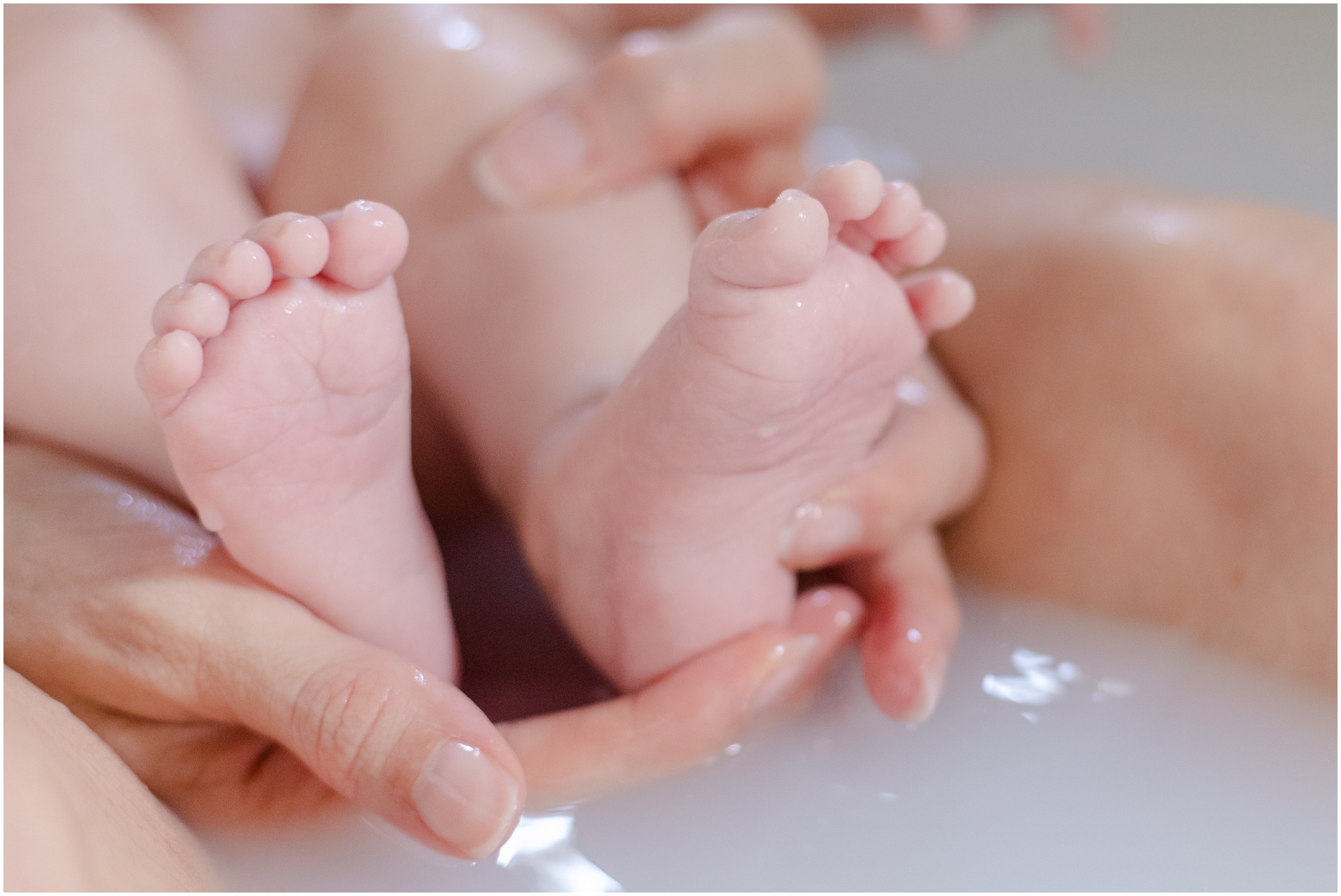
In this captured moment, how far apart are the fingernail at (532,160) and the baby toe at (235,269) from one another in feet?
0.73

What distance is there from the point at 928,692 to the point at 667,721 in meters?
0.11

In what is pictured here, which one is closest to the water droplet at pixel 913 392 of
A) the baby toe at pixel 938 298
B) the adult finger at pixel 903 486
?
the adult finger at pixel 903 486

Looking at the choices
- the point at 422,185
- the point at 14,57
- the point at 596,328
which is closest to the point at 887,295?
the point at 596,328

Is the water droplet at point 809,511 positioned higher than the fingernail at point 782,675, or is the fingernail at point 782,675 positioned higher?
the water droplet at point 809,511

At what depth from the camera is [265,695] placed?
1.43 ft

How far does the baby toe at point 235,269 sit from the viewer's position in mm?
384

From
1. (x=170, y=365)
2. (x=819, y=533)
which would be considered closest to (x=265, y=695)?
(x=170, y=365)

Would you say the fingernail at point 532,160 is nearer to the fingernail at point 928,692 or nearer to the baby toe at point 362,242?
the baby toe at point 362,242

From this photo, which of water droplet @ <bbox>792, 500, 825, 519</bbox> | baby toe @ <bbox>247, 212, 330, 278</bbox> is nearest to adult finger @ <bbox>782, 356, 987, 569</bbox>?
water droplet @ <bbox>792, 500, 825, 519</bbox>

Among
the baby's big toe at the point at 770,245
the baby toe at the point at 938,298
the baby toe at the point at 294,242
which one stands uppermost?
the baby toe at the point at 294,242

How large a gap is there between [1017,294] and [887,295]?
0.67 ft

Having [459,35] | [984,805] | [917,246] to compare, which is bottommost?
[984,805]

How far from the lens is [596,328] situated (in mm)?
552

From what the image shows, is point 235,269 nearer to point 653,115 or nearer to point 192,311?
point 192,311
